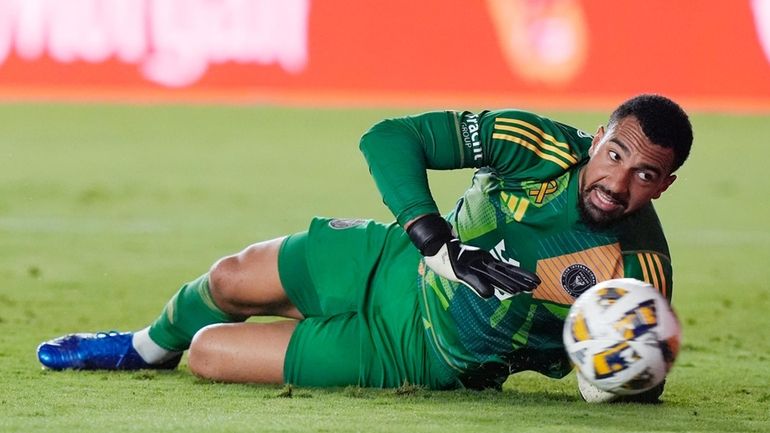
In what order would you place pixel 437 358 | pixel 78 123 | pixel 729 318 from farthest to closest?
pixel 78 123 < pixel 729 318 < pixel 437 358

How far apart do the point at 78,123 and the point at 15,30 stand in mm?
1394

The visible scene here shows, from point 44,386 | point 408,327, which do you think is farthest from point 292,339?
point 44,386

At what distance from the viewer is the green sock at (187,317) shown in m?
5.36

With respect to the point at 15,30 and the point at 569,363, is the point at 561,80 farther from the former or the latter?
the point at 569,363

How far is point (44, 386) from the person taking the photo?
4949 millimetres

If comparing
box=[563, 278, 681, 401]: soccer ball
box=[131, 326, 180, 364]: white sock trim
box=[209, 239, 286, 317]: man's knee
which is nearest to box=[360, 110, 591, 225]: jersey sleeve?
box=[563, 278, 681, 401]: soccer ball

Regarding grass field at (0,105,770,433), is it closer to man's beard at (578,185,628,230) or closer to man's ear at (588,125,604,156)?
man's beard at (578,185,628,230)

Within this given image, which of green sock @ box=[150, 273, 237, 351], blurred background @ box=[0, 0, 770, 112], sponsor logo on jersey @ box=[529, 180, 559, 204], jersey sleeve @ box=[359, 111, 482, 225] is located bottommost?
green sock @ box=[150, 273, 237, 351]

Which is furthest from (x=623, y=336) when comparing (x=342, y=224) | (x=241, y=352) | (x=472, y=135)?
(x=241, y=352)

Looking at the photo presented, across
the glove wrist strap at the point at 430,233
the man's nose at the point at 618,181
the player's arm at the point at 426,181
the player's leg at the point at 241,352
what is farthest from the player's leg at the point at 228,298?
the man's nose at the point at 618,181

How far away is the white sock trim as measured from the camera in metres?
5.44

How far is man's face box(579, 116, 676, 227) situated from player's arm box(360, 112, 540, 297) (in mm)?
372

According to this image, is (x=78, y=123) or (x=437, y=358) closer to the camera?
(x=437, y=358)

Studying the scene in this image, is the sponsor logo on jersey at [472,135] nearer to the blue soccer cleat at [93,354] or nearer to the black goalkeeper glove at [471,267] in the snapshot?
the black goalkeeper glove at [471,267]
